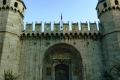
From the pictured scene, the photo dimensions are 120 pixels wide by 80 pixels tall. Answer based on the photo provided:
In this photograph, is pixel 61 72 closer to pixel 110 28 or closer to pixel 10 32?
pixel 10 32

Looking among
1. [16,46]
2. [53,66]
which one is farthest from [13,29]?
[53,66]

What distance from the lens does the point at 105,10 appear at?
25.9 meters

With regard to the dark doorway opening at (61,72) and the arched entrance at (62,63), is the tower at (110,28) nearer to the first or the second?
the arched entrance at (62,63)

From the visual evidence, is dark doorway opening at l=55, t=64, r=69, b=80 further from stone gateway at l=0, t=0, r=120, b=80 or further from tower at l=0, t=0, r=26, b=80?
tower at l=0, t=0, r=26, b=80

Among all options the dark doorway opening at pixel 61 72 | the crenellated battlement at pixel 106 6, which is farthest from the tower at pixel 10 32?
the crenellated battlement at pixel 106 6

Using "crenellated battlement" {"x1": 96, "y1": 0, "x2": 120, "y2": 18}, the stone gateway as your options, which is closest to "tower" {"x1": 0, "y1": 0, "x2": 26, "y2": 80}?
the stone gateway

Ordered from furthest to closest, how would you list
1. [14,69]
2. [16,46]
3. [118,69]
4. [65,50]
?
[65,50] < [16,46] < [14,69] < [118,69]

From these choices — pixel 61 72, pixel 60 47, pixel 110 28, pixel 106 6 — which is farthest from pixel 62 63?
pixel 106 6

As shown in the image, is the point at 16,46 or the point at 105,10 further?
the point at 105,10

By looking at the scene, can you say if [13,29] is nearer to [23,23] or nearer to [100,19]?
[23,23]

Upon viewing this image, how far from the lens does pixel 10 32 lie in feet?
77.8

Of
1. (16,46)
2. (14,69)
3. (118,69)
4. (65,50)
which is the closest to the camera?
(118,69)

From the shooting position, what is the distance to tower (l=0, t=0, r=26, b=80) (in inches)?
864

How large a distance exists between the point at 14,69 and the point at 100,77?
35.3ft
